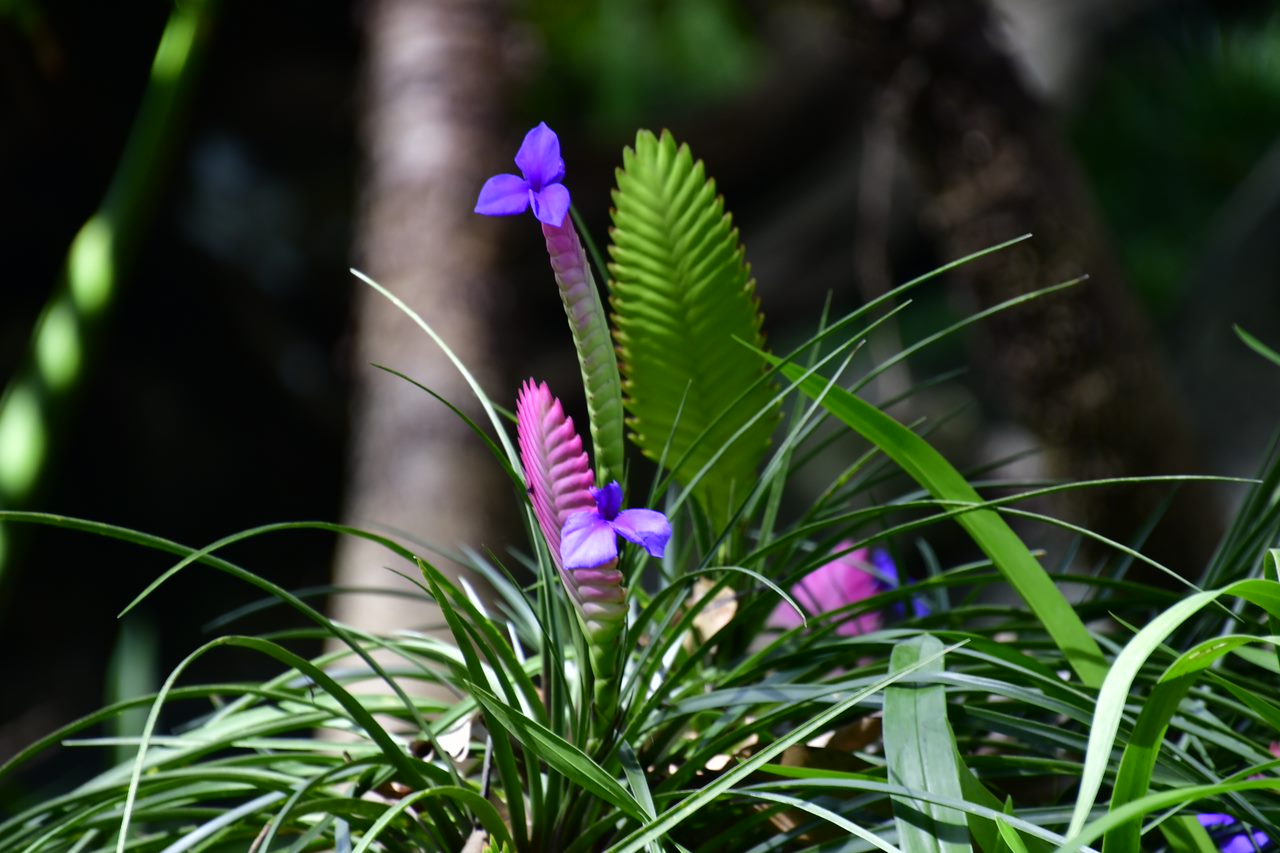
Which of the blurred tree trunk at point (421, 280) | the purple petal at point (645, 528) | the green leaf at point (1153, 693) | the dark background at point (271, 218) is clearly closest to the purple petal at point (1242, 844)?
the green leaf at point (1153, 693)

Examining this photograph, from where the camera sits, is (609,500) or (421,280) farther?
(421,280)

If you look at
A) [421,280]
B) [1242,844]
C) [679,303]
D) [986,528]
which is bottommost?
[1242,844]

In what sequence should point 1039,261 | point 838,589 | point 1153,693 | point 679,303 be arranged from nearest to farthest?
point 1153,693 → point 679,303 → point 838,589 → point 1039,261

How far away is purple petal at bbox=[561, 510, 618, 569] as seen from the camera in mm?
270

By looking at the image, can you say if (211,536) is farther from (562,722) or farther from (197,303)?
(562,722)

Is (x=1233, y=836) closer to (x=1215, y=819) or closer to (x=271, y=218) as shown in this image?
(x=1215, y=819)

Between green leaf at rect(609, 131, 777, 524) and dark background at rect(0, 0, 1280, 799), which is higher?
dark background at rect(0, 0, 1280, 799)

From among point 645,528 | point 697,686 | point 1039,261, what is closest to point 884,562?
point 697,686

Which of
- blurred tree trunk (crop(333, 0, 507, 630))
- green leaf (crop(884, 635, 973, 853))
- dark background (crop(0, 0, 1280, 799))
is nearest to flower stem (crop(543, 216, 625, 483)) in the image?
green leaf (crop(884, 635, 973, 853))

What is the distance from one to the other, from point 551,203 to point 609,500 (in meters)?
0.08

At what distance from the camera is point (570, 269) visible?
0.31 meters

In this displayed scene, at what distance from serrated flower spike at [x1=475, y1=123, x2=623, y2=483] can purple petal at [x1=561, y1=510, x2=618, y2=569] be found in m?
0.03

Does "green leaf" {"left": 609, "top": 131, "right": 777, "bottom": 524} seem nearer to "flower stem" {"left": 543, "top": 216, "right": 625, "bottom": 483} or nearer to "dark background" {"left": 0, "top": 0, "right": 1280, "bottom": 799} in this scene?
"flower stem" {"left": 543, "top": 216, "right": 625, "bottom": 483}

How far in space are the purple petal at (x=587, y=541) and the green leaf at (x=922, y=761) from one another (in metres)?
0.09
